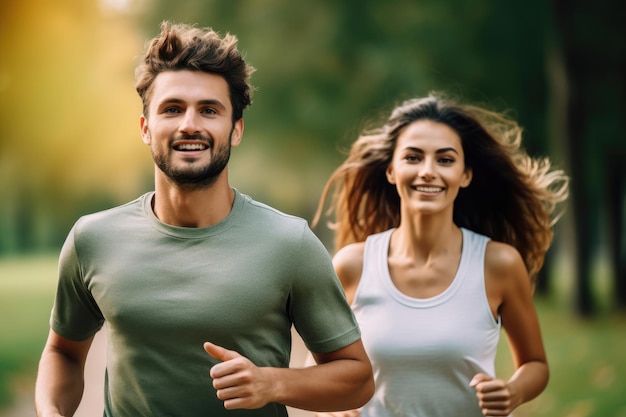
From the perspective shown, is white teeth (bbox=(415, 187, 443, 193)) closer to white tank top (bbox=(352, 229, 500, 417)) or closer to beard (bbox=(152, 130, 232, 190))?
white tank top (bbox=(352, 229, 500, 417))

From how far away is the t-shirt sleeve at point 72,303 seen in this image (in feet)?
12.0

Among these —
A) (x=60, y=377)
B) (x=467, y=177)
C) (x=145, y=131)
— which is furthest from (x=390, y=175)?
(x=60, y=377)

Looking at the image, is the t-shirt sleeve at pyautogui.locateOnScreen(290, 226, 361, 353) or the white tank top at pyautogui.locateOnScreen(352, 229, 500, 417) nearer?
the t-shirt sleeve at pyautogui.locateOnScreen(290, 226, 361, 353)

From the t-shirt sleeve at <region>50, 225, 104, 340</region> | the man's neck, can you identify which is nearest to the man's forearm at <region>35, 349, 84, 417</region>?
the t-shirt sleeve at <region>50, 225, 104, 340</region>

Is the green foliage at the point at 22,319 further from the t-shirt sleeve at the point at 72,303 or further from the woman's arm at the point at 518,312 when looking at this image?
the t-shirt sleeve at the point at 72,303

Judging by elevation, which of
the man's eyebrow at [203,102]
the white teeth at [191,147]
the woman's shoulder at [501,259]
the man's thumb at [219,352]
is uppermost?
the man's eyebrow at [203,102]

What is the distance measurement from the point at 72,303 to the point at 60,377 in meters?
0.28

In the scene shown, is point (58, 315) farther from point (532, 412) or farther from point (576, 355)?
point (576, 355)

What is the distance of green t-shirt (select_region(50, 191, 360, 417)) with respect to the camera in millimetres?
3408

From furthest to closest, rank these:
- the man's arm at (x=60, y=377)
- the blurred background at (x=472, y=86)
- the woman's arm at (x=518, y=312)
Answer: the blurred background at (x=472, y=86), the woman's arm at (x=518, y=312), the man's arm at (x=60, y=377)

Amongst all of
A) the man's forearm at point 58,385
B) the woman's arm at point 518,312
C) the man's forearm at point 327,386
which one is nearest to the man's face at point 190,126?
the man's forearm at point 327,386

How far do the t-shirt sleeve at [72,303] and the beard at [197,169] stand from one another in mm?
416

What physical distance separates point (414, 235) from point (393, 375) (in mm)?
748

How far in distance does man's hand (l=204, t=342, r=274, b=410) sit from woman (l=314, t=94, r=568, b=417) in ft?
4.58
